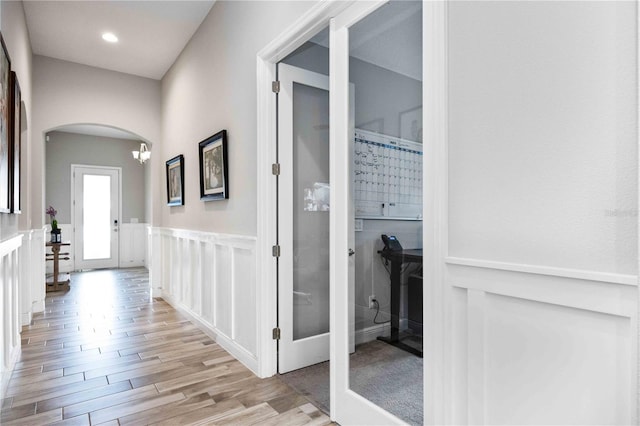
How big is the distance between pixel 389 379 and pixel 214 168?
7.73 feet

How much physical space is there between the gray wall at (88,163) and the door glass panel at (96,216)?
288mm

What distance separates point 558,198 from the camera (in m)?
1.05

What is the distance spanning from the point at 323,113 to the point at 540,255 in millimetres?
1978

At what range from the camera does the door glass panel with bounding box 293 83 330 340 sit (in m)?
2.74

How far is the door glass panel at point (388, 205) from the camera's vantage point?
1.61 meters

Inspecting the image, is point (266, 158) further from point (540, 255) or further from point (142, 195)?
point (142, 195)

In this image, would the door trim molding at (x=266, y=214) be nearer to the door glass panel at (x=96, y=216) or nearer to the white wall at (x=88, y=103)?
the white wall at (x=88, y=103)

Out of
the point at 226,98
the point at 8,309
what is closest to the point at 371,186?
the point at 226,98

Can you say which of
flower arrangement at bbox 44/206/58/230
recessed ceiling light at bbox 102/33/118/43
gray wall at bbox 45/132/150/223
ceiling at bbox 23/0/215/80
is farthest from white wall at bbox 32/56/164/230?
gray wall at bbox 45/132/150/223

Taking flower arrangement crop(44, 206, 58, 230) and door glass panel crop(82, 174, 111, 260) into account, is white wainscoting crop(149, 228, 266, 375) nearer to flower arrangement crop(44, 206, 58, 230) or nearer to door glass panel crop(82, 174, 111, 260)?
flower arrangement crop(44, 206, 58, 230)

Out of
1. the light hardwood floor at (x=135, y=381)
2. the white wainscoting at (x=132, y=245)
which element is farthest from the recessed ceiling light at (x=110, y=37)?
the white wainscoting at (x=132, y=245)

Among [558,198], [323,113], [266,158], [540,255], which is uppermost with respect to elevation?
[323,113]

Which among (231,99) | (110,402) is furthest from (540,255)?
(231,99)

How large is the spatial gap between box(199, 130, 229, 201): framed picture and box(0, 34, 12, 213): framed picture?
55.4 inches
